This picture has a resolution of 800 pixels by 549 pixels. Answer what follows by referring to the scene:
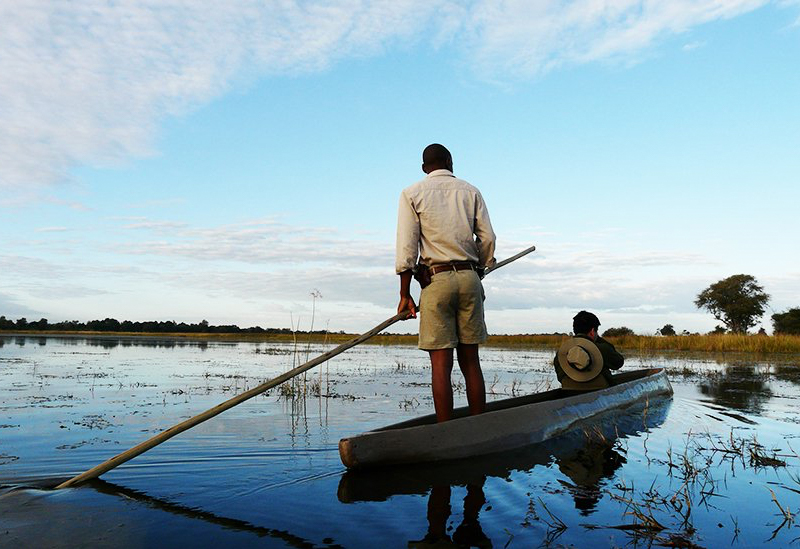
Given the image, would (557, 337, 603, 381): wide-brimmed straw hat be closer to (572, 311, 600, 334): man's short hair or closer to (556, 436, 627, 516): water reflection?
(572, 311, 600, 334): man's short hair

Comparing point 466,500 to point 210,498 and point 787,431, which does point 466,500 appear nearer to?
point 210,498

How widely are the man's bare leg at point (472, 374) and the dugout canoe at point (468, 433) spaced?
122mm

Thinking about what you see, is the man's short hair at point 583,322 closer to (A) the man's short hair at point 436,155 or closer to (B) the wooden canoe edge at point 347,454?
(A) the man's short hair at point 436,155

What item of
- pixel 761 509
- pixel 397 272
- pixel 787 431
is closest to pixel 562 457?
pixel 761 509

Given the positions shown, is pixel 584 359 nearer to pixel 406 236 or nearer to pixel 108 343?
pixel 406 236

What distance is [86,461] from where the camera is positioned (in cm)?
431

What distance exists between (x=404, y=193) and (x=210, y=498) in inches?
99.4

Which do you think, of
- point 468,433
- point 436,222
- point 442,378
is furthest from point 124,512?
point 436,222

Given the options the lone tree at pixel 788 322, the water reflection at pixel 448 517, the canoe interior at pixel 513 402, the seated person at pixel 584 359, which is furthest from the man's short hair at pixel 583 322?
the lone tree at pixel 788 322

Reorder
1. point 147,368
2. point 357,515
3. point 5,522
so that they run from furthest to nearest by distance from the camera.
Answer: point 147,368 < point 357,515 < point 5,522

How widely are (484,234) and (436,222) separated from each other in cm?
44

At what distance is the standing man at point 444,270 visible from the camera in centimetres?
438

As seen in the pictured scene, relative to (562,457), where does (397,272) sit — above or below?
above

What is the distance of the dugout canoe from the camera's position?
12.8ft
